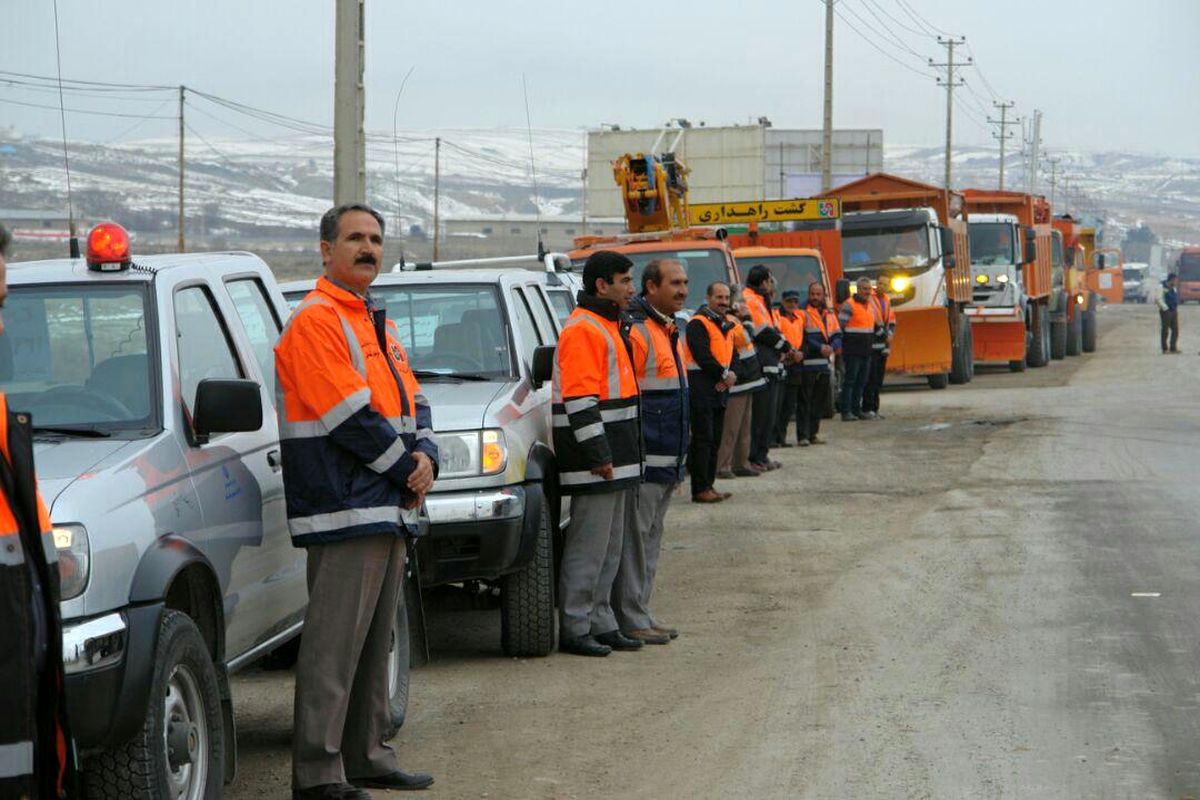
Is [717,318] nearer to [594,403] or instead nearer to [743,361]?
[743,361]

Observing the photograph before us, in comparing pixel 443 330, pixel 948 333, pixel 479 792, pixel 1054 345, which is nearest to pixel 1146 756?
pixel 479 792

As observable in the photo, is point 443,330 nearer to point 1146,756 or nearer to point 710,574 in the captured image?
point 710,574

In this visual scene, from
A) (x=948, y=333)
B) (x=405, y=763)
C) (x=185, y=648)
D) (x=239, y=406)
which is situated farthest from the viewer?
(x=948, y=333)

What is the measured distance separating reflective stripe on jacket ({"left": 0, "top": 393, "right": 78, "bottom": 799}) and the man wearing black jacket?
1082 centimetres

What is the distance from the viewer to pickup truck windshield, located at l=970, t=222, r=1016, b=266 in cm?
3369

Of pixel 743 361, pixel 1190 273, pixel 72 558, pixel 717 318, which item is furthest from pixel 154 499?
pixel 1190 273

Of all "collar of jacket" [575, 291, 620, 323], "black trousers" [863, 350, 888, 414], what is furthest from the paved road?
"black trousers" [863, 350, 888, 414]

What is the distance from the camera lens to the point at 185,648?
5.24m

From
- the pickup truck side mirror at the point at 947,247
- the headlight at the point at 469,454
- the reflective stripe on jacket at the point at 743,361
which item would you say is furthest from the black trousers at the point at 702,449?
the pickup truck side mirror at the point at 947,247

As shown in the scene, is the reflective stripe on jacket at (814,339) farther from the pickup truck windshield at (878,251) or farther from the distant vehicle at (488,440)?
the distant vehicle at (488,440)

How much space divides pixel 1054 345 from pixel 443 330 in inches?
1289

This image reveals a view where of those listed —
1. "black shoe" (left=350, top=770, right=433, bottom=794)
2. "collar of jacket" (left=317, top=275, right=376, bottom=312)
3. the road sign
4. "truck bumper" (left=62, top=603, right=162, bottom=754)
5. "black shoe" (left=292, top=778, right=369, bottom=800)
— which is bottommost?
"black shoe" (left=350, top=770, right=433, bottom=794)

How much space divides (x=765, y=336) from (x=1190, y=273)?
8043 centimetres

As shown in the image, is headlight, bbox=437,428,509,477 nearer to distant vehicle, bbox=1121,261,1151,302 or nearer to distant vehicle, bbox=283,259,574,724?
distant vehicle, bbox=283,259,574,724
